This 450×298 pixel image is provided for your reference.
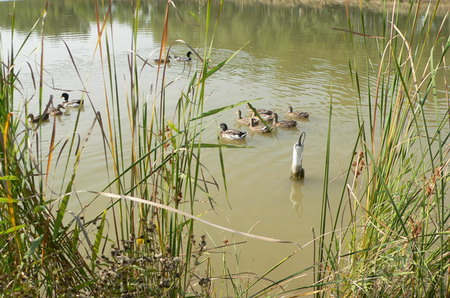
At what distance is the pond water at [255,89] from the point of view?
5.68 meters

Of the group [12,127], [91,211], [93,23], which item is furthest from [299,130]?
[93,23]

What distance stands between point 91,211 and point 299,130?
4.44 meters

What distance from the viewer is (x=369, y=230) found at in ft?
8.29

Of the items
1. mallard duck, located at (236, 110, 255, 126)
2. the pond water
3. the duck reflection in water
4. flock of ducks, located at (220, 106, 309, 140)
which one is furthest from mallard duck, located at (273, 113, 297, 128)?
the duck reflection in water

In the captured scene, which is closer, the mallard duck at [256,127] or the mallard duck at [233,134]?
the mallard duck at [233,134]

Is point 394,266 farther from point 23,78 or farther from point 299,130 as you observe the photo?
point 23,78

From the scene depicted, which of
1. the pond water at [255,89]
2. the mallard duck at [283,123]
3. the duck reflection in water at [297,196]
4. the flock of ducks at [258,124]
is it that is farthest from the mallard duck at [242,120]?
the duck reflection in water at [297,196]

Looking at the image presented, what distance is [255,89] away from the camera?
463 inches

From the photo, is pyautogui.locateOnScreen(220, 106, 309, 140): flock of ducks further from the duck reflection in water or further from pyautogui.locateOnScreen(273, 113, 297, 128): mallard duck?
the duck reflection in water

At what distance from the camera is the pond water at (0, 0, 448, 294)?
18.6ft

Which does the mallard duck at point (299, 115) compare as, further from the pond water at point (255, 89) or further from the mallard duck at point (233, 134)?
the mallard duck at point (233, 134)

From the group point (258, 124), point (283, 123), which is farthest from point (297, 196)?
point (258, 124)

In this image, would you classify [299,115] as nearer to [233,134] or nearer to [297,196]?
[233,134]

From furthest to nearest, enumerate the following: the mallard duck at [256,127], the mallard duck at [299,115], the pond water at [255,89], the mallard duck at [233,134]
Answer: the mallard duck at [299,115]
the mallard duck at [256,127]
the mallard duck at [233,134]
the pond water at [255,89]
